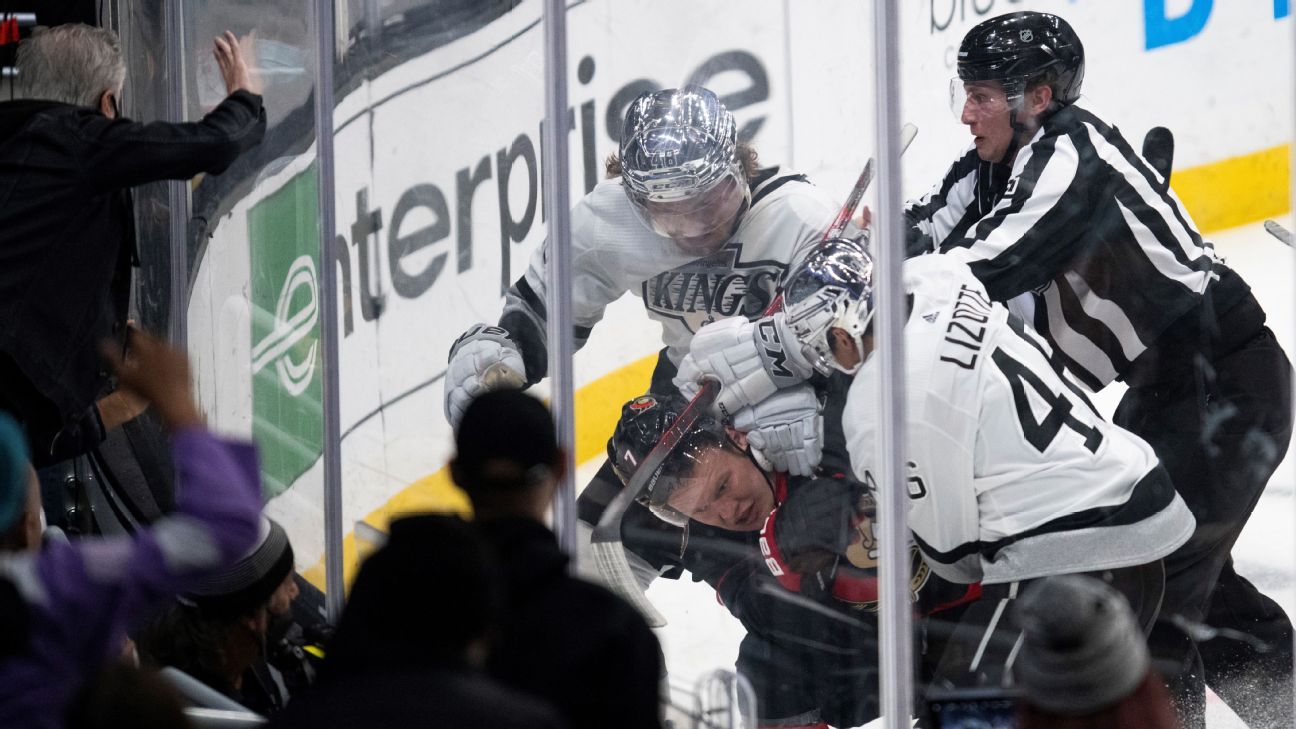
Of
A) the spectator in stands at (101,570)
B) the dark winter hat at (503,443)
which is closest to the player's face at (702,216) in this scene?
the dark winter hat at (503,443)

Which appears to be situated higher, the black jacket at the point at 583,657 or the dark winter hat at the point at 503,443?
the dark winter hat at the point at 503,443

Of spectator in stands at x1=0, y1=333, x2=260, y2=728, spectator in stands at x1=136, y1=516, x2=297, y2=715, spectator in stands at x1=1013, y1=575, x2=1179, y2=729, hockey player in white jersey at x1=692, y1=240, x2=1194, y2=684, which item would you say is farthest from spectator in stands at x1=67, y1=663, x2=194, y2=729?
hockey player in white jersey at x1=692, y1=240, x2=1194, y2=684

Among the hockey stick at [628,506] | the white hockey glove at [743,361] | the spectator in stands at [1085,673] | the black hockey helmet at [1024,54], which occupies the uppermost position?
the black hockey helmet at [1024,54]

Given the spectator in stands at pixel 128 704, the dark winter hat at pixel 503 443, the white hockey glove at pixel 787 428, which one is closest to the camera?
the spectator in stands at pixel 128 704

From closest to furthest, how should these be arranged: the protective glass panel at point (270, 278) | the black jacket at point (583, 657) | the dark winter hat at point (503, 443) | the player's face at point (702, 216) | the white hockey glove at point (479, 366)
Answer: the black jacket at point (583, 657) → the dark winter hat at point (503, 443) → the player's face at point (702, 216) → the white hockey glove at point (479, 366) → the protective glass panel at point (270, 278)

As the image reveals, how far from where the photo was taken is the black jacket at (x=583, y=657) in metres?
1.47

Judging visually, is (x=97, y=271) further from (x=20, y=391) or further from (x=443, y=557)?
(x=443, y=557)

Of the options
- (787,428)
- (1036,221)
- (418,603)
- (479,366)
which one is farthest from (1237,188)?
(479,366)

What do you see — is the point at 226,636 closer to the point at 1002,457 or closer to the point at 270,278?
the point at 1002,457

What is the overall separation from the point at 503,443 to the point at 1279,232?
1119mm

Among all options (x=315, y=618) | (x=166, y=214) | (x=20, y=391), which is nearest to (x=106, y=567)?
(x=20, y=391)

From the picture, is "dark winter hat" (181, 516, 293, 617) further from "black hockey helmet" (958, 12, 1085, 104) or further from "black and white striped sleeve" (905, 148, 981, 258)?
"black hockey helmet" (958, 12, 1085, 104)

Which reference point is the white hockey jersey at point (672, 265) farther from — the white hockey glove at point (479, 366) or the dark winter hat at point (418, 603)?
the dark winter hat at point (418, 603)

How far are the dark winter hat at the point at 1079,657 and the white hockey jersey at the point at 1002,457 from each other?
0.96 meters
